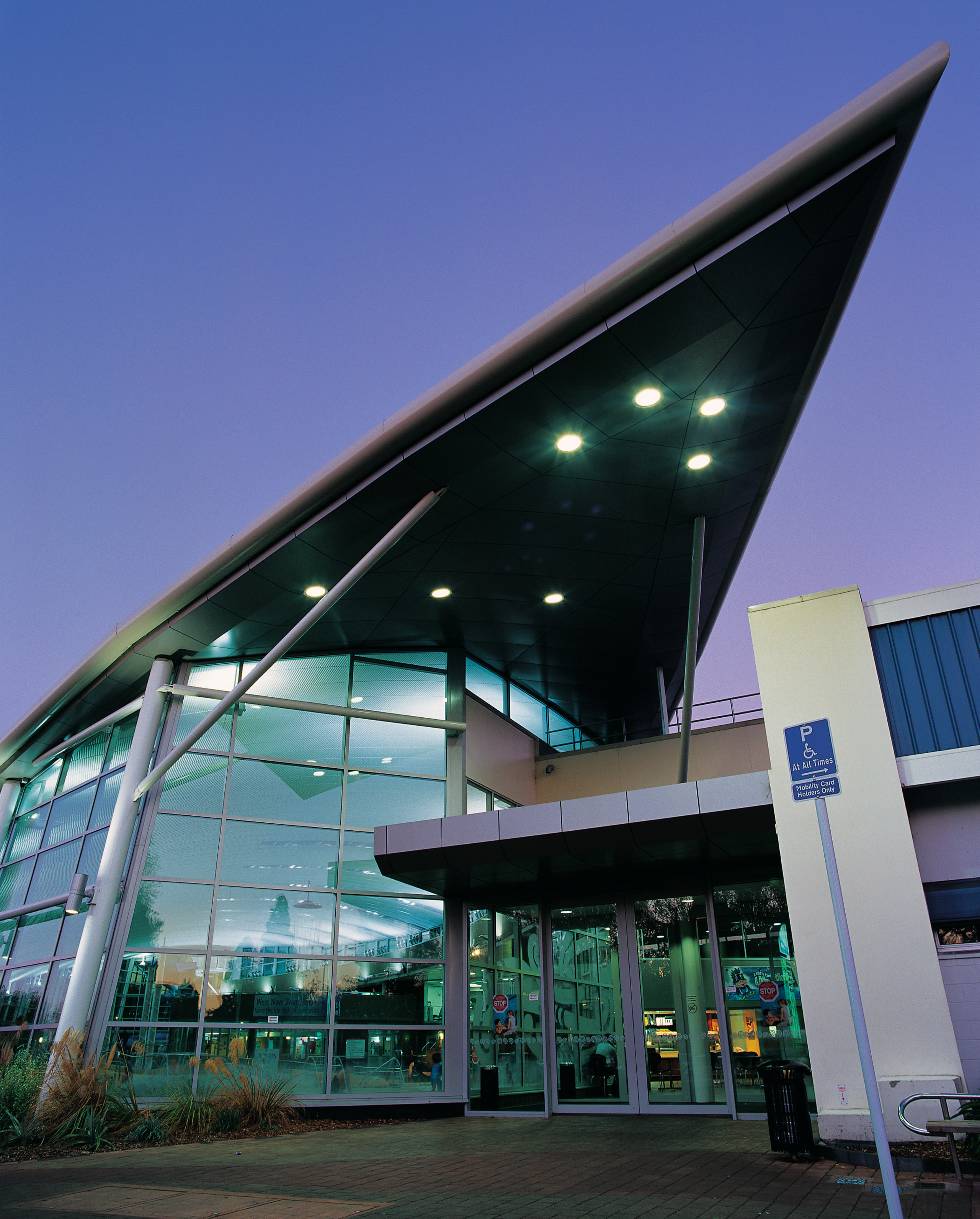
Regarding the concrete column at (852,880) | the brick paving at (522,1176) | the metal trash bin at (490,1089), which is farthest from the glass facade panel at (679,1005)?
the concrete column at (852,880)

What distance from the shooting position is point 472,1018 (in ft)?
47.6

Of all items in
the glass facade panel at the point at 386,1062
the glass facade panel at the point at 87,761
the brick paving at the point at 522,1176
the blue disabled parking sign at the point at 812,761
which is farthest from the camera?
the glass facade panel at the point at 87,761

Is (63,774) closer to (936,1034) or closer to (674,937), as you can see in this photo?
(674,937)

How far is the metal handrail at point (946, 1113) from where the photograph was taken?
665 centimetres

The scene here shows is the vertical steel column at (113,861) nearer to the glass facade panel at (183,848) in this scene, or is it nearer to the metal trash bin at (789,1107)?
the glass facade panel at (183,848)

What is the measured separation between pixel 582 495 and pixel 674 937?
272 inches

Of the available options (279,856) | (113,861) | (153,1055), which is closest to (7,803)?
(113,861)

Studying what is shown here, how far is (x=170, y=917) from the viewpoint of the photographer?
13.5 meters

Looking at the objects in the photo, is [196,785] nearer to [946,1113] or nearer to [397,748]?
[397,748]

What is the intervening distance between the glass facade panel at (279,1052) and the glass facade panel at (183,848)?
2345 mm

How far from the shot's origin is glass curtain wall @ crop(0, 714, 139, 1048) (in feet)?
46.6

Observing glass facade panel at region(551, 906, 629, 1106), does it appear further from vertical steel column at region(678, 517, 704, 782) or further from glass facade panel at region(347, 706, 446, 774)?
glass facade panel at region(347, 706, 446, 774)

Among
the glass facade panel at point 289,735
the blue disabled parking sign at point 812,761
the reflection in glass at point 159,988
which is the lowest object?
the reflection in glass at point 159,988

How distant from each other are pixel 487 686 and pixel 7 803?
12120 millimetres
